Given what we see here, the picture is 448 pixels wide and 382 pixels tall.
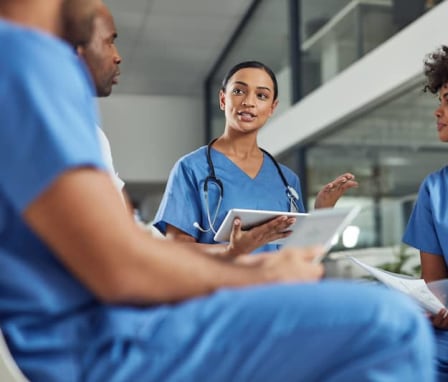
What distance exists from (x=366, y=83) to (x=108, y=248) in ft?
8.99

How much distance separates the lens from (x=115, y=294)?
650mm

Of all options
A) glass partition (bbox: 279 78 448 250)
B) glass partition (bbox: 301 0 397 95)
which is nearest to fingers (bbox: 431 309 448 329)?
glass partition (bbox: 279 78 448 250)

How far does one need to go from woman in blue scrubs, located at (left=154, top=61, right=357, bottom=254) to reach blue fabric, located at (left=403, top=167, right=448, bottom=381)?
0.20 m

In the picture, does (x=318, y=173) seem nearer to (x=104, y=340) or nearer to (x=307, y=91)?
(x=307, y=91)

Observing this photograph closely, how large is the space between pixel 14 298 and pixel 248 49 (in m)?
4.44

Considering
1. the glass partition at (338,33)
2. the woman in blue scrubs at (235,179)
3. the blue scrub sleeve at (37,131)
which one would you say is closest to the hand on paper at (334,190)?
the woman in blue scrubs at (235,179)

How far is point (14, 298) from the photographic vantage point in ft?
2.31

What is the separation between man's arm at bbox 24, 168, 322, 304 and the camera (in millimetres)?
628

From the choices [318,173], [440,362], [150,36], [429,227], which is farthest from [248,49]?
[440,362]

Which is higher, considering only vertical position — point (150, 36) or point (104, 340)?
point (150, 36)

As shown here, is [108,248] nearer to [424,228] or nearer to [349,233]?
[424,228]

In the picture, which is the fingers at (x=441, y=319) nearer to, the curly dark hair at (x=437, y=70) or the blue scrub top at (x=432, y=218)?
the blue scrub top at (x=432, y=218)

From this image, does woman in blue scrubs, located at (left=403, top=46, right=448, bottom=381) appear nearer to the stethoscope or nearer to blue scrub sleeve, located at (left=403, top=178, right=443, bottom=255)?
blue scrub sleeve, located at (left=403, top=178, right=443, bottom=255)

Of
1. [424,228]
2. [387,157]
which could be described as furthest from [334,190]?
[387,157]
